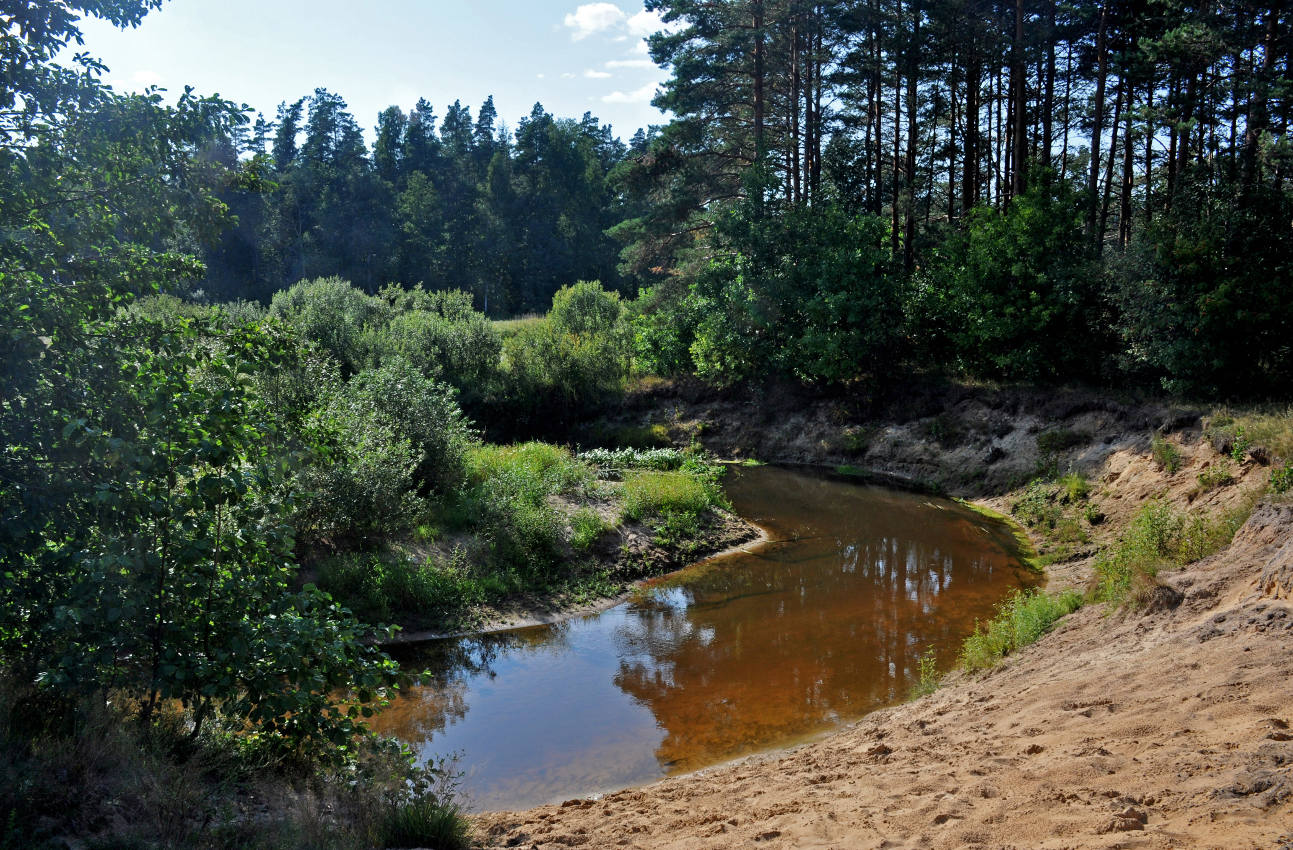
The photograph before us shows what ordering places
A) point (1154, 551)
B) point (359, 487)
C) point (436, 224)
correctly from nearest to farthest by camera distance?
point (1154, 551)
point (359, 487)
point (436, 224)

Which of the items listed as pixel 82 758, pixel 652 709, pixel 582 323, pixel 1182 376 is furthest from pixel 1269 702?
pixel 582 323

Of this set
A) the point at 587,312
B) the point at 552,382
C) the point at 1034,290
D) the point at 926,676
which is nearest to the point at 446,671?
the point at 926,676

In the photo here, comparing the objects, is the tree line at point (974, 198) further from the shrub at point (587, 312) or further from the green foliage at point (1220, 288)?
the shrub at point (587, 312)

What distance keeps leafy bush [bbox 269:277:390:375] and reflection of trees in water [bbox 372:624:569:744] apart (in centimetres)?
1865

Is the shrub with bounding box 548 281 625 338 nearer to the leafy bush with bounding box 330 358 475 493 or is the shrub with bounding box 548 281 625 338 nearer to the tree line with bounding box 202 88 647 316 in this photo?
the leafy bush with bounding box 330 358 475 493

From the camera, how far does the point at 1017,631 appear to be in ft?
36.8

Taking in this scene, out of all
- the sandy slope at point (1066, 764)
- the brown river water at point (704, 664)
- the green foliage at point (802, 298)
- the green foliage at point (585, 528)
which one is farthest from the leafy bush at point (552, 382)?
the sandy slope at point (1066, 764)

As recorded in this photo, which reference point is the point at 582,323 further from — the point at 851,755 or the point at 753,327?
the point at 851,755

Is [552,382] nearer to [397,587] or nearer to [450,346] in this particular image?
[450,346]

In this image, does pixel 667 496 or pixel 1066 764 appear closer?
pixel 1066 764

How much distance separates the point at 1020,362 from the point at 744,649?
649 inches

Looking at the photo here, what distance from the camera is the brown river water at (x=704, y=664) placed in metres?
9.90

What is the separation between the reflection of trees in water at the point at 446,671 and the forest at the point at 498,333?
101 cm

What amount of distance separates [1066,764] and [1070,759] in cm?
12
